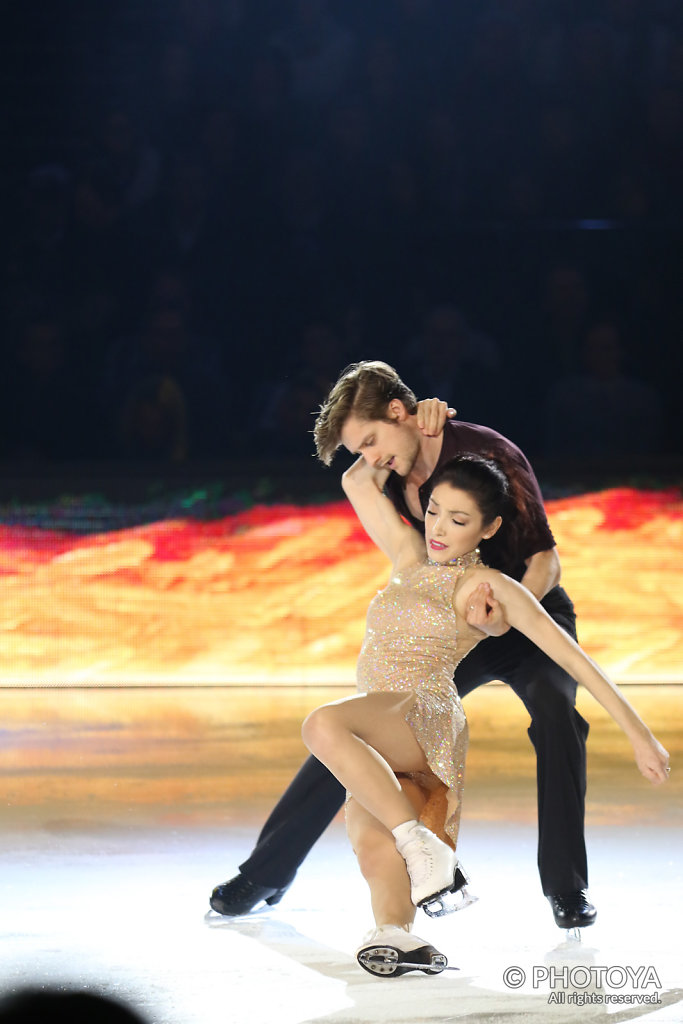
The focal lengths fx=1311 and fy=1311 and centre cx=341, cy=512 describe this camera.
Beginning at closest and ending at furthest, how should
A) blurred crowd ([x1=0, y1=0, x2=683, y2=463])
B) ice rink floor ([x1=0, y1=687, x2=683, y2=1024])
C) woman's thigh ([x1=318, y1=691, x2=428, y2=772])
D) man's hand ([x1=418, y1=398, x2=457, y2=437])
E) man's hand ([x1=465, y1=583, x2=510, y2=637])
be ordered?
ice rink floor ([x1=0, y1=687, x2=683, y2=1024]) → woman's thigh ([x1=318, y1=691, x2=428, y2=772]) → man's hand ([x1=465, y1=583, x2=510, y2=637]) → man's hand ([x1=418, y1=398, x2=457, y2=437]) → blurred crowd ([x1=0, y1=0, x2=683, y2=463])

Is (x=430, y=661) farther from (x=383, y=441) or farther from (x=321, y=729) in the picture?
(x=383, y=441)

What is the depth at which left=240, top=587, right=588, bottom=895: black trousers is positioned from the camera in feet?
6.63

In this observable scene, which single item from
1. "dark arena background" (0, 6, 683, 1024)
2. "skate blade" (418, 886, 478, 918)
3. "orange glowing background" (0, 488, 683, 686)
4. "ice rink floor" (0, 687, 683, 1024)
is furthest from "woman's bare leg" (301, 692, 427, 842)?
"orange glowing background" (0, 488, 683, 686)

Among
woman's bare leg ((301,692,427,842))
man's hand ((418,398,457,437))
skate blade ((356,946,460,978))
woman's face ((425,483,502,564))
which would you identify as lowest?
skate blade ((356,946,460,978))

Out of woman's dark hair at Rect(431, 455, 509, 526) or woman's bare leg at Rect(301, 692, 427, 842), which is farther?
woman's dark hair at Rect(431, 455, 509, 526)

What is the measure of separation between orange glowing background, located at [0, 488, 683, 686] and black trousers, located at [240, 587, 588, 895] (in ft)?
9.00

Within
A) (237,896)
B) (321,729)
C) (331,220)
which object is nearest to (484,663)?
(321,729)

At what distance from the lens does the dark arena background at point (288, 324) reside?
494 cm

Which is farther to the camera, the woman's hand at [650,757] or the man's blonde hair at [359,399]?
the man's blonde hair at [359,399]

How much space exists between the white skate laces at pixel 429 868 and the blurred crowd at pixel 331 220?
3.90 m

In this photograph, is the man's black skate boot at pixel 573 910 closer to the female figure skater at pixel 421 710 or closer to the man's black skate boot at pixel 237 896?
Answer: the female figure skater at pixel 421 710

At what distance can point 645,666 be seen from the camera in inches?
195

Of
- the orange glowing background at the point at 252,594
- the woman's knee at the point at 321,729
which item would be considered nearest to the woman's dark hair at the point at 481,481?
the woman's knee at the point at 321,729

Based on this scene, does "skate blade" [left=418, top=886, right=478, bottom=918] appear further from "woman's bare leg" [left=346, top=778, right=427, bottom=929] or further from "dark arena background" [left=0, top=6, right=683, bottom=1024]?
"dark arena background" [left=0, top=6, right=683, bottom=1024]
